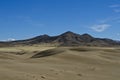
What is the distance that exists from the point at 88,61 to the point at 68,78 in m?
7.12

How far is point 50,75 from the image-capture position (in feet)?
38.3

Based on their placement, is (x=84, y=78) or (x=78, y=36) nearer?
(x=84, y=78)

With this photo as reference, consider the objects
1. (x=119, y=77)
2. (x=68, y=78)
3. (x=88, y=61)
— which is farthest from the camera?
(x=88, y=61)

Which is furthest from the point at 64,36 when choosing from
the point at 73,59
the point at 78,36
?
the point at 73,59

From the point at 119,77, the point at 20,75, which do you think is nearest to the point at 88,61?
the point at 119,77

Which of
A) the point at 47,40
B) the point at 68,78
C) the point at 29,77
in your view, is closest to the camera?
the point at 29,77

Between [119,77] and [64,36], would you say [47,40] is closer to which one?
[64,36]

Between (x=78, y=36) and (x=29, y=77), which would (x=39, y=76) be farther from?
(x=78, y=36)

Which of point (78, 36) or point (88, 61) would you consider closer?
point (88, 61)

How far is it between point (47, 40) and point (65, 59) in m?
123

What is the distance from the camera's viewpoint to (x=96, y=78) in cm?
1202

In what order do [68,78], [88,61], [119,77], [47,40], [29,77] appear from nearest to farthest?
[29,77] < [68,78] < [119,77] < [88,61] < [47,40]

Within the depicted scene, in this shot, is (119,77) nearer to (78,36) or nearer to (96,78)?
(96,78)

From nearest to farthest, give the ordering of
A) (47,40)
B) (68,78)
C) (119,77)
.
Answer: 1. (68,78)
2. (119,77)
3. (47,40)
